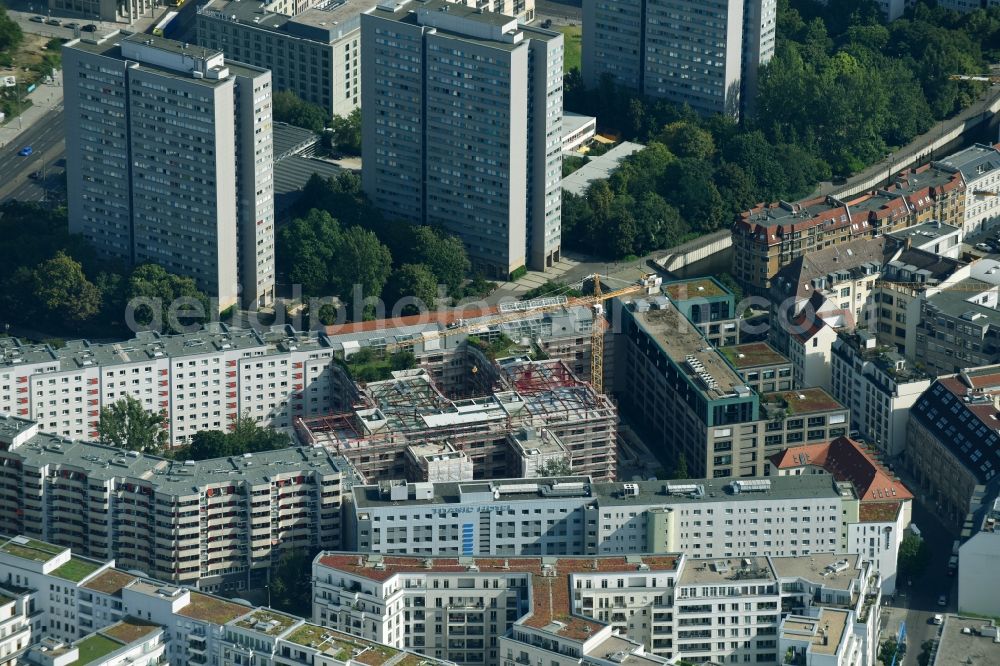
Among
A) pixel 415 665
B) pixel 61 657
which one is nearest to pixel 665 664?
pixel 415 665

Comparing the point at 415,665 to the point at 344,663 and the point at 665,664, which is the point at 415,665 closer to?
the point at 344,663


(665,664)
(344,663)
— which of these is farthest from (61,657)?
(665,664)

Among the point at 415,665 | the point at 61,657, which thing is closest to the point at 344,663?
the point at 415,665

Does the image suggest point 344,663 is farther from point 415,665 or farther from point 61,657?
point 61,657

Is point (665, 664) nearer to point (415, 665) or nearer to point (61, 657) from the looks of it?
point (415, 665)
